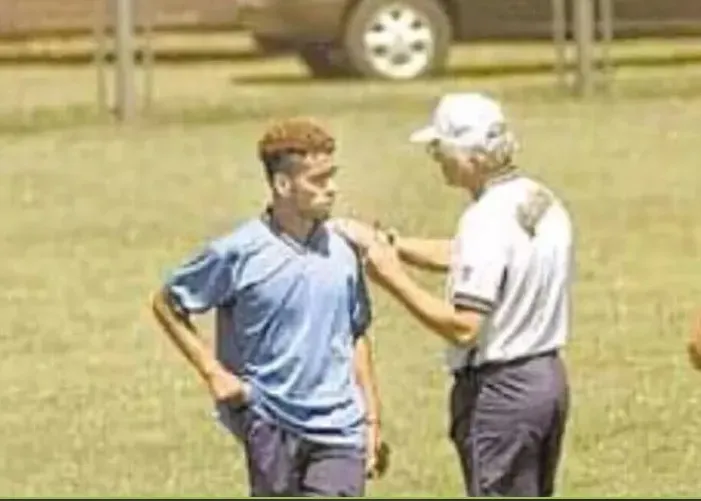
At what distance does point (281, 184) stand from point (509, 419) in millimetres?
907

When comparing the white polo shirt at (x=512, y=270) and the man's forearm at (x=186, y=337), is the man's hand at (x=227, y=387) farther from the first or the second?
the white polo shirt at (x=512, y=270)

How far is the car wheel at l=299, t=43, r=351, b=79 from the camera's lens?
24.7 m

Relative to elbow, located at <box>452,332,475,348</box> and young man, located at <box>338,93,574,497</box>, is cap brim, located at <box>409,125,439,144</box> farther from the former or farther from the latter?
elbow, located at <box>452,332,475,348</box>

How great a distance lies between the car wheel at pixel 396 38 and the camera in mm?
23938

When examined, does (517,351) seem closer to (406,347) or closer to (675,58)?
(406,347)

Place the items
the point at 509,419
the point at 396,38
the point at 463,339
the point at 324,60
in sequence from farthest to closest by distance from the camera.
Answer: the point at 324,60, the point at 396,38, the point at 509,419, the point at 463,339

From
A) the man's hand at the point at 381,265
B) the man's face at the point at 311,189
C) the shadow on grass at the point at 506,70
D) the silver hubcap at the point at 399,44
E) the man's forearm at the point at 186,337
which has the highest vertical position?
the man's face at the point at 311,189

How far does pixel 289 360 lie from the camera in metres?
7.56

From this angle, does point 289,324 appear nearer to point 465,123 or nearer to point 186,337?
point 186,337

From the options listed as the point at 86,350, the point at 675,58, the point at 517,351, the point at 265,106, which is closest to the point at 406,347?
the point at 86,350

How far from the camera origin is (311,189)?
743 cm

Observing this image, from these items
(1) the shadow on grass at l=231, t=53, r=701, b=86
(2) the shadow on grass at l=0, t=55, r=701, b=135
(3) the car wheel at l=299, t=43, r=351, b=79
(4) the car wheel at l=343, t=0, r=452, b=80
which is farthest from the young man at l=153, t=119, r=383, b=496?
(1) the shadow on grass at l=231, t=53, r=701, b=86

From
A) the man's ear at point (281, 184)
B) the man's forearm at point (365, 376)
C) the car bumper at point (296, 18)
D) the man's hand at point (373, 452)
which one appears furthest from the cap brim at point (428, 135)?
the car bumper at point (296, 18)

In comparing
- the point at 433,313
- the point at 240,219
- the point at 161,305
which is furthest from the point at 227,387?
the point at 240,219
